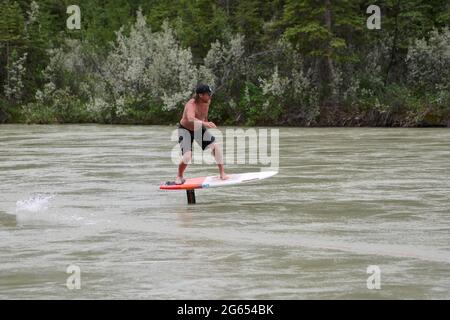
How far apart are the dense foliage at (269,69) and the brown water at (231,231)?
1969 cm

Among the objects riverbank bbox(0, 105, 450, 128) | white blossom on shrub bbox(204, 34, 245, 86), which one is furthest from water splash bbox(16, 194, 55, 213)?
white blossom on shrub bbox(204, 34, 245, 86)

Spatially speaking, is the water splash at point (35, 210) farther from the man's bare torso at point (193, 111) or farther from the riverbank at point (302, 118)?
the riverbank at point (302, 118)

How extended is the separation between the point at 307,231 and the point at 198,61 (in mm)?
35936

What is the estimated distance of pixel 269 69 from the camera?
45188 mm

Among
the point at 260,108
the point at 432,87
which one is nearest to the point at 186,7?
the point at 260,108

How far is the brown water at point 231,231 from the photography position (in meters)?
8.55

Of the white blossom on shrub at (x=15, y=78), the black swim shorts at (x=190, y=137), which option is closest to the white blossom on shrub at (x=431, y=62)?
the white blossom on shrub at (x=15, y=78)

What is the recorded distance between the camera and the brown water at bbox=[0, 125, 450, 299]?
855 cm

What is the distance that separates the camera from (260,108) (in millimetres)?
43562

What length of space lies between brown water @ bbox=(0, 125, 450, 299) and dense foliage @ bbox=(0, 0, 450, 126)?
19686 mm

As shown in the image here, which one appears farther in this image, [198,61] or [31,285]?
[198,61]

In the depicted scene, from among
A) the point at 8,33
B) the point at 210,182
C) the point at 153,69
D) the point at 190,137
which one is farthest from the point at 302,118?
the point at 210,182

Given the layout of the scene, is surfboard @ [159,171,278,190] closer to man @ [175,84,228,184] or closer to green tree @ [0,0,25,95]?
man @ [175,84,228,184]
